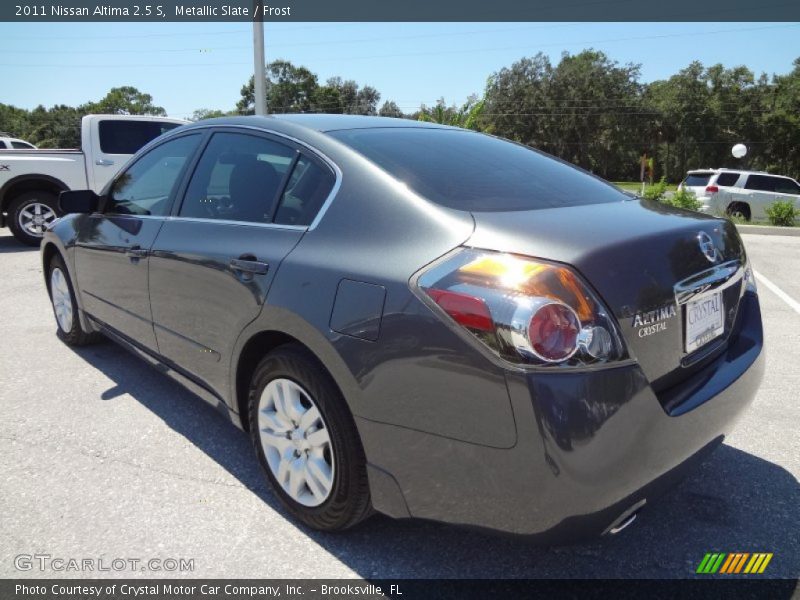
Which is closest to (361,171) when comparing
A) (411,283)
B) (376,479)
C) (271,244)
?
(271,244)

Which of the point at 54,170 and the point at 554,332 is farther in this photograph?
the point at 54,170

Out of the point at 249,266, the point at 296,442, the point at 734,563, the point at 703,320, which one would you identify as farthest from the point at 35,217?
the point at 734,563

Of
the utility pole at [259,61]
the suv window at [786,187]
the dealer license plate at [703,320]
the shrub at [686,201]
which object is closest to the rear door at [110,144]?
the utility pole at [259,61]

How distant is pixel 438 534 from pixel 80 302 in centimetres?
310

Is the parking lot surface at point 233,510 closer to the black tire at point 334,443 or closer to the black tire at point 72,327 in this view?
the black tire at point 334,443

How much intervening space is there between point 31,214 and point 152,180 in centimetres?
748

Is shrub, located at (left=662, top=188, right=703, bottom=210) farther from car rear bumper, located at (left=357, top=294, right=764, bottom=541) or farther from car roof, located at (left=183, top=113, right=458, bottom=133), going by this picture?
car rear bumper, located at (left=357, top=294, right=764, bottom=541)

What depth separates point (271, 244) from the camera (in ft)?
7.71

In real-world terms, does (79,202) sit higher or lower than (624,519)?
higher

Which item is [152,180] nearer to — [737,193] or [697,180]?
[737,193]

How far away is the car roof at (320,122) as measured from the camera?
266 centimetres

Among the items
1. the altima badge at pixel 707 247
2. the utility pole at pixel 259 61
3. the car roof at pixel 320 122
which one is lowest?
the altima badge at pixel 707 247

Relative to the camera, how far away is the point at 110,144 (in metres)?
9.88

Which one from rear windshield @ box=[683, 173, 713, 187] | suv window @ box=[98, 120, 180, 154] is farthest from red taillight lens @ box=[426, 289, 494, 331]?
rear windshield @ box=[683, 173, 713, 187]
